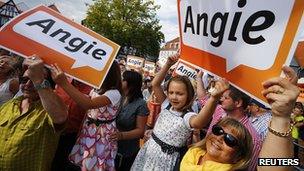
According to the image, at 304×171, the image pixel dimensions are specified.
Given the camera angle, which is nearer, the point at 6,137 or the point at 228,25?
the point at 228,25

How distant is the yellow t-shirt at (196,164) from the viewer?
2.52 meters

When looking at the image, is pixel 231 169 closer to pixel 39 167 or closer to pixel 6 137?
pixel 39 167

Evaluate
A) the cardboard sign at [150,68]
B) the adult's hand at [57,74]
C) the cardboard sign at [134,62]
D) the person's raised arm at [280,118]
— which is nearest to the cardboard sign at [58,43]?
the adult's hand at [57,74]

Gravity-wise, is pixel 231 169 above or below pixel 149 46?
above

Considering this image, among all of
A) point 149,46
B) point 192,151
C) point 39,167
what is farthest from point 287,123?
point 149,46

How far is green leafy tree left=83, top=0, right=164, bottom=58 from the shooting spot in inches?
2025

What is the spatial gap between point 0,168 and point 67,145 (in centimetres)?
82

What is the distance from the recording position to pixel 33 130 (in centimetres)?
291

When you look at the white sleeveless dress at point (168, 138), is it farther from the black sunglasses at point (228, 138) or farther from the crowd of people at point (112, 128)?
the black sunglasses at point (228, 138)

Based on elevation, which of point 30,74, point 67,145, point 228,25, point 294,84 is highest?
point 228,25

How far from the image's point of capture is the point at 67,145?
371 cm

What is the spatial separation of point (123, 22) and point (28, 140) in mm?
50214

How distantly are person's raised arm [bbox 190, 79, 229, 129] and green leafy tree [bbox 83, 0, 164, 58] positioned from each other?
48171mm

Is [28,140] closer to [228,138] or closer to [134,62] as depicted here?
[228,138]
